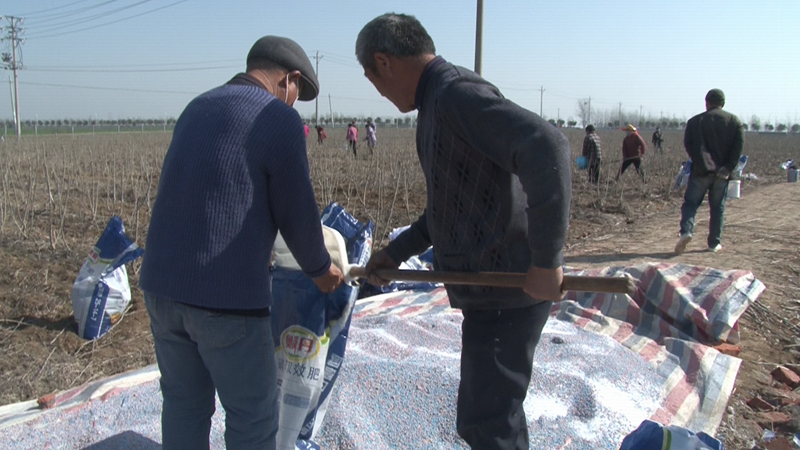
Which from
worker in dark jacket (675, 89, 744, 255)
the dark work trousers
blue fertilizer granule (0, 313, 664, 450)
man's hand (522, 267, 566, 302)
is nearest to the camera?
man's hand (522, 267, 566, 302)

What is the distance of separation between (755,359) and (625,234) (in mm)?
3681

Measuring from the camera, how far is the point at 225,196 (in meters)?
1.45

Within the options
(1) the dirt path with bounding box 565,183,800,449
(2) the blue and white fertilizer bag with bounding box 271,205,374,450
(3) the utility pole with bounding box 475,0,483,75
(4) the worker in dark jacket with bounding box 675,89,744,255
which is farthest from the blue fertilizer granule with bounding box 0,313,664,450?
(3) the utility pole with bounding box 475,0,483,75

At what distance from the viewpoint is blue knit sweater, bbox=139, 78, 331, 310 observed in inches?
57.2

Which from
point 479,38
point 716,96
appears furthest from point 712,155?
point 479,38

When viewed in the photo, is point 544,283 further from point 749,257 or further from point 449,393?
point 749,257

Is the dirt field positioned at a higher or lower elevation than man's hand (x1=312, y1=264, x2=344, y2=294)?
lower

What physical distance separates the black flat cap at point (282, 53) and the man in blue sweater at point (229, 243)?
15 millimetres

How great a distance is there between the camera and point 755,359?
10.5 feet

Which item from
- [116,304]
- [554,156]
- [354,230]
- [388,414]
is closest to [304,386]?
[388,414]

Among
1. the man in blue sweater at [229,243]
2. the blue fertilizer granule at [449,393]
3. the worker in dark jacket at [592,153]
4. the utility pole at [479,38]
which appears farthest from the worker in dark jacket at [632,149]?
the man in blue sweater at [229,243]

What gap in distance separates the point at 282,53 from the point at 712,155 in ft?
15.7

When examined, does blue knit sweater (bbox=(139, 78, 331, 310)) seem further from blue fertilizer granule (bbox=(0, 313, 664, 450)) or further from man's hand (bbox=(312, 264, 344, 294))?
blue fertilizer granule (bbox=(0, 313, 664, 450))

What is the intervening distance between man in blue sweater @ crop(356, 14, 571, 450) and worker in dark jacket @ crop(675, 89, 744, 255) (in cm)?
439
